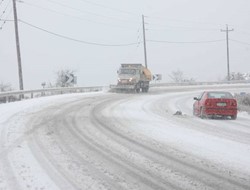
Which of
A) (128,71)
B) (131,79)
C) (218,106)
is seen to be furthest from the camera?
(128,71)

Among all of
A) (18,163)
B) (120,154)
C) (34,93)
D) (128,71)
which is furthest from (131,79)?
(18,163)

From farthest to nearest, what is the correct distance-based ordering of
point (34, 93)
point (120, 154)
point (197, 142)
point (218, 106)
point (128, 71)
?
1. point (128, 71)
2. point (34, 93)
3. point (218, 106)
4. point (197, 142)
5. point (120, 154)

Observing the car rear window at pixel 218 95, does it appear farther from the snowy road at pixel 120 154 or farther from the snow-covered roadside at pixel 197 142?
the snowy road at pixel 120 154

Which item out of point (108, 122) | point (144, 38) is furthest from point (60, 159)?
point (144, 38)

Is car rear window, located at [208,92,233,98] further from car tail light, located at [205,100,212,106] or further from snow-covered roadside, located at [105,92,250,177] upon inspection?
snow-covered roadside, located at [105,92,250,177]

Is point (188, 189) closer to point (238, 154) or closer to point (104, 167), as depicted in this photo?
point (104, 167)

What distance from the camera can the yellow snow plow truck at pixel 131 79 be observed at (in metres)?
45.6

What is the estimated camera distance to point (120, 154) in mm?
11773

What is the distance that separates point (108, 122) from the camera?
18641mm

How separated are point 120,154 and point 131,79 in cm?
3416

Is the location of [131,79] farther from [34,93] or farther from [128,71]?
[34,93]

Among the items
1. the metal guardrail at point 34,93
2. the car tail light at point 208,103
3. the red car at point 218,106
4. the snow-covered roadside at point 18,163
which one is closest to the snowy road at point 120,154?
the snow-covered roadside at point 18,163

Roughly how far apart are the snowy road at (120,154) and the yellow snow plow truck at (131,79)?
26.4 m

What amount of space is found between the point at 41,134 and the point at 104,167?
510cm
